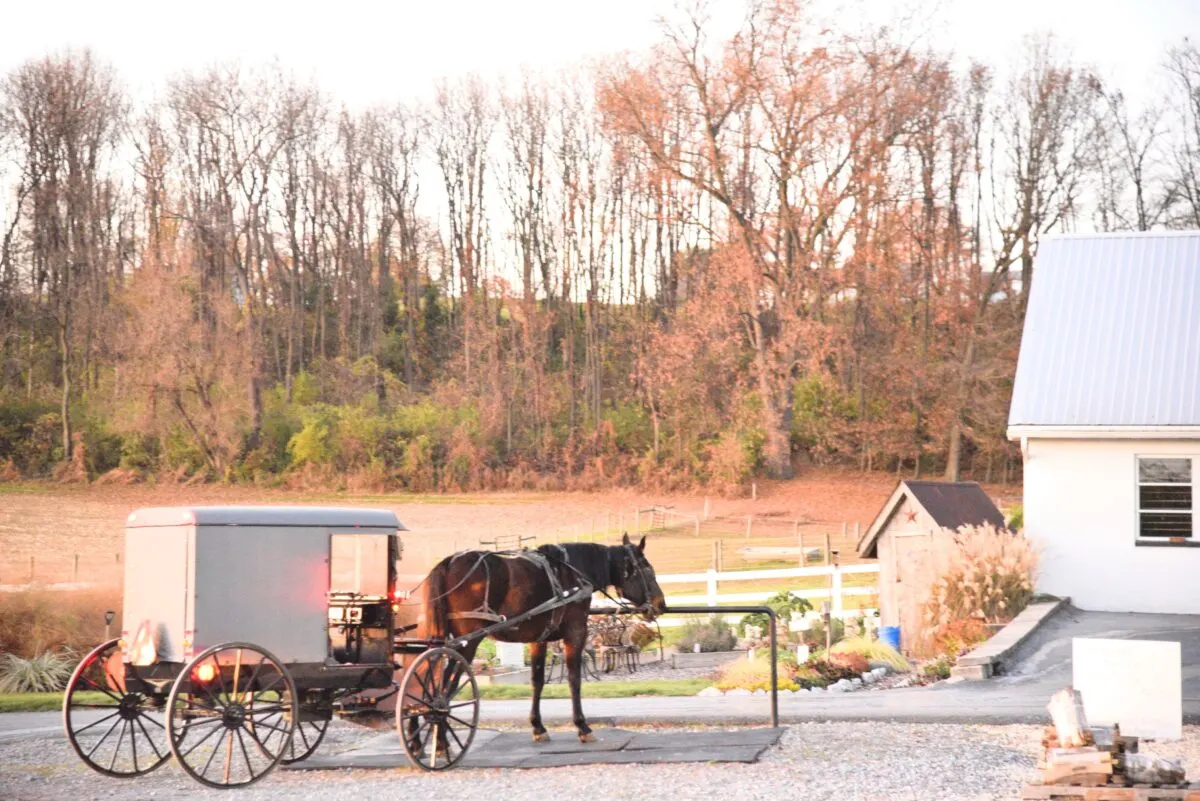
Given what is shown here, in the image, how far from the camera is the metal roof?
70.5 feet

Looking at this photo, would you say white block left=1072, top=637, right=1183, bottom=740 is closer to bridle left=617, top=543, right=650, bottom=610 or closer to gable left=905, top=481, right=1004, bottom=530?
bridle left=617, top=543, right=650, bottom=610

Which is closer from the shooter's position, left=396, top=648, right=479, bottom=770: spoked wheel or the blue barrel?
left=396, top=648, right=479, bottom=770: spoked wheel

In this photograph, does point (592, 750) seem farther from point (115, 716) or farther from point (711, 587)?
point (711, 587)

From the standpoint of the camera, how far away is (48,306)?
5500 cm

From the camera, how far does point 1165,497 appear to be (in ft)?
69.3

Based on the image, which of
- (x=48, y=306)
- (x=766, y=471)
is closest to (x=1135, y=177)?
(x=766, y=471)

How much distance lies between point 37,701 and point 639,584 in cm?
829

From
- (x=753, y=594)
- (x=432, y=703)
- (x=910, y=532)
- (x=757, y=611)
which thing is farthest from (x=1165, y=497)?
(x=432, y=703)

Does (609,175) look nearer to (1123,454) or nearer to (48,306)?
(48,306)

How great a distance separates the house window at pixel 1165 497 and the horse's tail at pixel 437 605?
1367cm

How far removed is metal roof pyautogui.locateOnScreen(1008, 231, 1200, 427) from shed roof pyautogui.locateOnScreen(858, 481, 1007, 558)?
162 cm

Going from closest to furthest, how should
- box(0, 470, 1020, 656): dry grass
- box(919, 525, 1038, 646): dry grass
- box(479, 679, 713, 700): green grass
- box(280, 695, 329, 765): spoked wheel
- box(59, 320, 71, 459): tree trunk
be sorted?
1. box(280, 695, 329, 765): spoked wheel
2. box(479, 679, 713, 700): green grass
3. box(919, 525, 1038, 646): dry grass
4. box(0, 470, 1020, 656): dry grass
5. box(59, 320, 71, 459): tree trunk

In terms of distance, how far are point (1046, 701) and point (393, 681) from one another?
6.43m

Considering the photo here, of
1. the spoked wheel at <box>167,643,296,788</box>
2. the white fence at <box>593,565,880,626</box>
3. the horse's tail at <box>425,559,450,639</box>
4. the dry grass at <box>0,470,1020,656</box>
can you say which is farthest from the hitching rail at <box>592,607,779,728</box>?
the dry grass at <box>0,470,1020,656</box>
